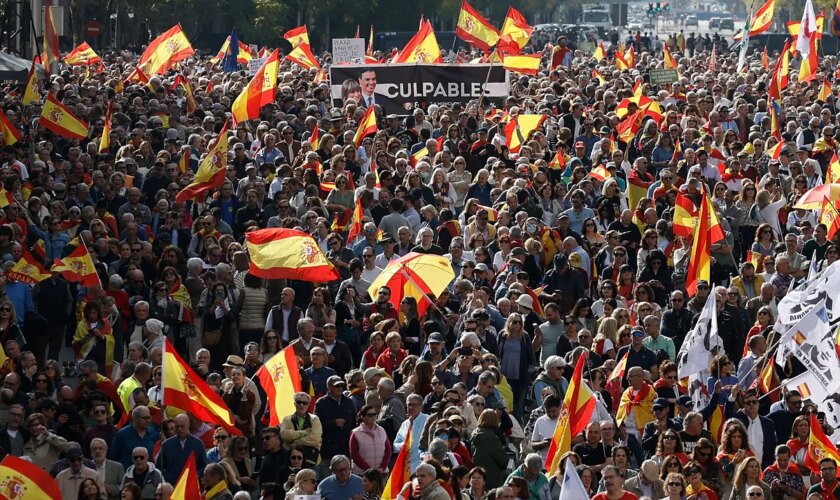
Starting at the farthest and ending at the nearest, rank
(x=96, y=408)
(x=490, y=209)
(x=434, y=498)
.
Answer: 1. (x=490, y=209)
2. (x=96, y=408)
3. (x=434, y=498)

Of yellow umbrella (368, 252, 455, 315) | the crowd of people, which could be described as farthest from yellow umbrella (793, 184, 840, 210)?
yellow umbrella (368, 252, 455, 315)

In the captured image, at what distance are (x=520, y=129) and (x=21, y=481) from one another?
15.2 m

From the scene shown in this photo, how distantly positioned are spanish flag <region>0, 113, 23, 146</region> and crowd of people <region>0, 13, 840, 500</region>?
0.21 meters

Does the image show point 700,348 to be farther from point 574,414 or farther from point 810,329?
point 574,414

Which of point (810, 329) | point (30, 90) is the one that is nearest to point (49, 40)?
point (30, 90)

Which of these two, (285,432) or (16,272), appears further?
(16,272)

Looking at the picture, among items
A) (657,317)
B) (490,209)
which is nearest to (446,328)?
(657,317)

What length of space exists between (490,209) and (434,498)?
8699 mm

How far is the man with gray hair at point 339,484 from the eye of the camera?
13219 mm

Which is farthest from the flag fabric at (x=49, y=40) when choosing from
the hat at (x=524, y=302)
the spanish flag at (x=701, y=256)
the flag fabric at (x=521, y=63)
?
the spanish flag at (x=701, y=256)

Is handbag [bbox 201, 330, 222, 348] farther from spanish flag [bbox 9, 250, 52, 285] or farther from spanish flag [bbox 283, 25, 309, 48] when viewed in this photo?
spanish flag [bbox 283, 25, 309, 48]

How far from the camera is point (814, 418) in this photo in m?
14.1

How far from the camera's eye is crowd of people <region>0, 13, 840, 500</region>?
1388 centimetres

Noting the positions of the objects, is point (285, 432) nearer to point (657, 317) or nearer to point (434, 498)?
point (434, 498)
